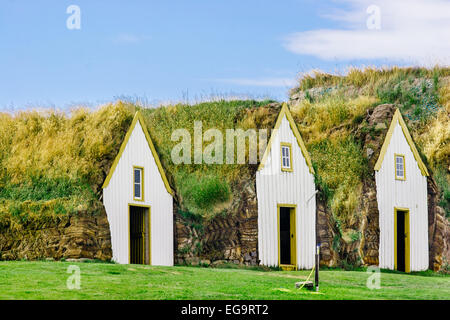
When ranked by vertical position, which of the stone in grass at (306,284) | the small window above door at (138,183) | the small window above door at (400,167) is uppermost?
the small window above door at (400,167)

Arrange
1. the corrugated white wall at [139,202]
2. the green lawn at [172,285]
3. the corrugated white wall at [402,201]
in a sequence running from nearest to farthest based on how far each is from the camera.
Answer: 1. the green lawn at [172,285]
2. the corrugated white wall at [139,202]
3. the corrugated white wall at [402,201]

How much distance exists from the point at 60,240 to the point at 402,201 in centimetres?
1436

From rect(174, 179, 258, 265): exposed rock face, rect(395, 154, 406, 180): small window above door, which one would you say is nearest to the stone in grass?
rect(174, 179, 258, 265): exposed rock face

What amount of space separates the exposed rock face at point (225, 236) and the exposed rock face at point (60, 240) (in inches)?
130

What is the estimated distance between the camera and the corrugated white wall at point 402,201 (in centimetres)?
3216

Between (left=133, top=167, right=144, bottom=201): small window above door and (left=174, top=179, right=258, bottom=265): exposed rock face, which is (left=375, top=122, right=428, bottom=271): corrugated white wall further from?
(left=133, top=167, right=144, bottom=201): small window above door

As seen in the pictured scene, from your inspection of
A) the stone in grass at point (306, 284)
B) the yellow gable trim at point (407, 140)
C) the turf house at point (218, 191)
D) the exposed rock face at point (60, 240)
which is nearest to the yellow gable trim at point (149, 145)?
the turf house at point (218, 191)

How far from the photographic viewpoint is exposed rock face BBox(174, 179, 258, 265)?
92.2 feet

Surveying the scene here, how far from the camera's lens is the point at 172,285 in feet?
69.4

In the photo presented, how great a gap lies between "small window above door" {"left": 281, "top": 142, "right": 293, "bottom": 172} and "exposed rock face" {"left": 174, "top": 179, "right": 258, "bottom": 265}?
59.9 inches

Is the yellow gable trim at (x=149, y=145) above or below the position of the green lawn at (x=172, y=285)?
above

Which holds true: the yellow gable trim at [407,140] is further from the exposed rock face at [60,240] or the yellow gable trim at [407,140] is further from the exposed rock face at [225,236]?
the exposed rock face at [60,240]

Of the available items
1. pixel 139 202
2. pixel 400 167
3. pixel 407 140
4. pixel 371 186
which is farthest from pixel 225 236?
pixel 407 140

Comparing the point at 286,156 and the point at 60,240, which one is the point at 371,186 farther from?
the point at 60,240
